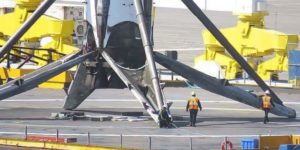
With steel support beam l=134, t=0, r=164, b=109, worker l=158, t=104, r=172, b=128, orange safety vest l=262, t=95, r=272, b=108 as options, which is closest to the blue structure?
worker l=158, t=104, r=172, b=128

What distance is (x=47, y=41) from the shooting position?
69438 millimetres

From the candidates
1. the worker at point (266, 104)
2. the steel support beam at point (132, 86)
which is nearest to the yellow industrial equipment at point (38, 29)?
the steel support beam at point (132, 86)

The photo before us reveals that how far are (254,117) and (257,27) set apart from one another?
2226cm

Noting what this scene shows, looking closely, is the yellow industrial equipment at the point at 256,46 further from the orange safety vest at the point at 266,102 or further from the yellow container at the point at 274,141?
the yellow container at the point at 274,141

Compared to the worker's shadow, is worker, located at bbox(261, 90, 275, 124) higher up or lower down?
higher up

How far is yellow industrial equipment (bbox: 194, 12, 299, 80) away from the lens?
63.8 metres

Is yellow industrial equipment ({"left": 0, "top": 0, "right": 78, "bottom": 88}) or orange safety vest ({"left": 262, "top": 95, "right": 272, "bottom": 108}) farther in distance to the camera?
yellow industrial equipment ({"left": 0, "top": 0, "right": 78, "bottom": 88})

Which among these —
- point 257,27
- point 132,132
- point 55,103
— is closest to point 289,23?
point 257,27

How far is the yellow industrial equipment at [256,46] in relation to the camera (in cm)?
6384

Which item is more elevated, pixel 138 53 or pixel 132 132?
pixel 138 53

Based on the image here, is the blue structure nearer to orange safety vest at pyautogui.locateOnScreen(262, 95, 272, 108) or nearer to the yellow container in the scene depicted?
the yellow container

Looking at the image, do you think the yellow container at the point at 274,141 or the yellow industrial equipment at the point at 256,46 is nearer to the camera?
the yellow container at the point at 274,141

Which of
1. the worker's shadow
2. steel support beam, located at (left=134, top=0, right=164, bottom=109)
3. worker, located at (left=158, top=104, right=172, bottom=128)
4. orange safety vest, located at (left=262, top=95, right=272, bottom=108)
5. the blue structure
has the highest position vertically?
steel support beam, located at (left=134, top=0, right=164, bottom=109)

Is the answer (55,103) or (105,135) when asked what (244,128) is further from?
(55,103)
